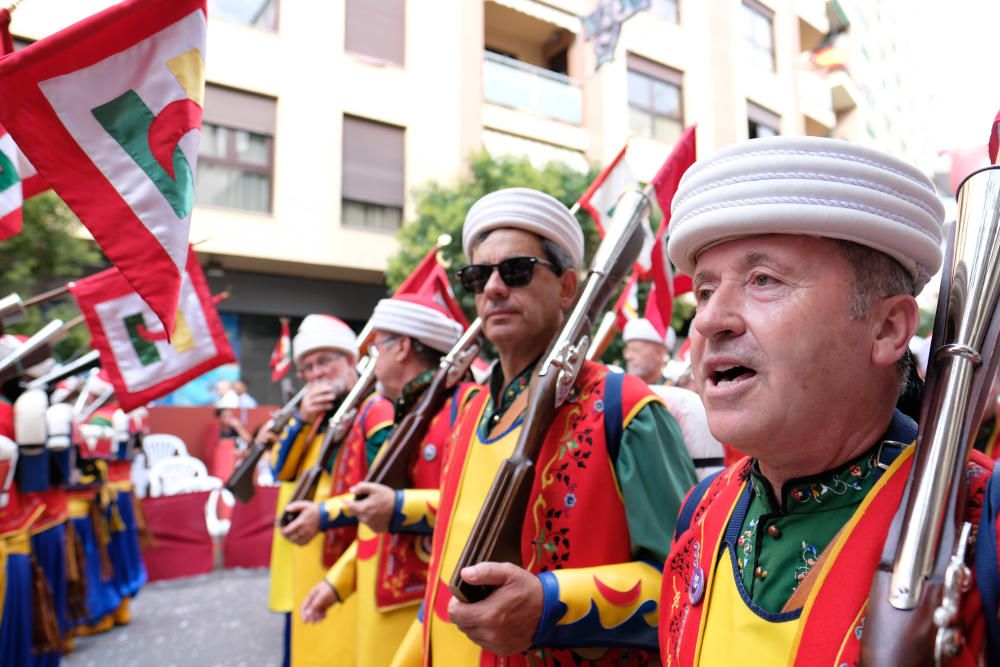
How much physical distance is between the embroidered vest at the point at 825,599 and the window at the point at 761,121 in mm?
5127

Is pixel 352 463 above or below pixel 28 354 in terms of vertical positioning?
below

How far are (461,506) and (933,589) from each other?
1367 millimetres

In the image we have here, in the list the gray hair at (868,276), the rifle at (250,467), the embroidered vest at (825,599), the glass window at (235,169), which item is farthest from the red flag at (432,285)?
the glass window at (235,169)

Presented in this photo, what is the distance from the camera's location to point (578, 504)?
179 cm

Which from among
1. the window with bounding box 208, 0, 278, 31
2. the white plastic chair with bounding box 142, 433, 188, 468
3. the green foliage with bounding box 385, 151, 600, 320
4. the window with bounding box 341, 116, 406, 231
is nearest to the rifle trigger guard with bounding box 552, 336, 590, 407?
the green foliage with bounding box 385, 151, 600, 320

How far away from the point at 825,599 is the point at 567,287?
149 cm

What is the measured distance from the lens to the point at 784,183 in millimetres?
1082

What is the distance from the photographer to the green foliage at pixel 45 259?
8680 mm

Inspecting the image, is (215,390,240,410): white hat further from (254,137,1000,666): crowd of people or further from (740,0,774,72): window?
(254,137,1000,666): crowd of people

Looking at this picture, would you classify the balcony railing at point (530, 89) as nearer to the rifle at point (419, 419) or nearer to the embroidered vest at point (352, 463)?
the embroidered vest at point (352, 463)

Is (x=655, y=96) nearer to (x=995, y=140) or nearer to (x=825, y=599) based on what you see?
(x=995, y=140)

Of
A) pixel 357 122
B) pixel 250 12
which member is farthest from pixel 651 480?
pixel 357 122

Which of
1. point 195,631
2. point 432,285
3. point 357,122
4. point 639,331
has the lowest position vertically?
point 195,631

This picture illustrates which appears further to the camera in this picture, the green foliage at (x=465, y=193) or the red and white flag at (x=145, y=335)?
the green foliage at (x=465, y=193)
